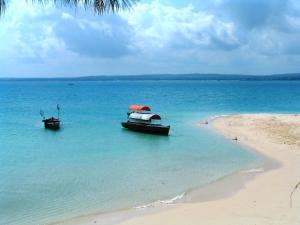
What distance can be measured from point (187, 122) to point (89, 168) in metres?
22.8

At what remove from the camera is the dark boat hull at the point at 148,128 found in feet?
117

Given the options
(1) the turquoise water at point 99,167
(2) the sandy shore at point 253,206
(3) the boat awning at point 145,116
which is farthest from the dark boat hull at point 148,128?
(2) the sandy shore at point 253,206

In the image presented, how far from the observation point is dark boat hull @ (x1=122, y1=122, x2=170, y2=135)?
117 feet

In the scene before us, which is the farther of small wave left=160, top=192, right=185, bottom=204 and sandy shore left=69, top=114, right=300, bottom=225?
small wave left=160, top=192, right=185, bottom=204

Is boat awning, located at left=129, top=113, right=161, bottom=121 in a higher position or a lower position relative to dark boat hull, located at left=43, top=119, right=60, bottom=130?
higher

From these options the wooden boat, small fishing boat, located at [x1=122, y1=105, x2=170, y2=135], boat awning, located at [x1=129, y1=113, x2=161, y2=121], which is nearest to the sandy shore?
small fishing boat, located at [x1=122, y1=105, x2=170, y2=135]

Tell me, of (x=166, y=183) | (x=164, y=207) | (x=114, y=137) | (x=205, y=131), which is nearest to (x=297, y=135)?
(x=205, y=131)

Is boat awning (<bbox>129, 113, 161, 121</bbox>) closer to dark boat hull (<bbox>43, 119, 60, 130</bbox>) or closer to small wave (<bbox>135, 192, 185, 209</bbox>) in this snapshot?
dark boat hull (<bbox>43, 119, 60, 130</bbox>)

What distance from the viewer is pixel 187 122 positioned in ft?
147

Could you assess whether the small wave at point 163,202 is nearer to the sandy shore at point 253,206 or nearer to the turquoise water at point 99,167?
→ the turquoise water at point 99,167

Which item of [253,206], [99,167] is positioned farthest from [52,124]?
[253,206]

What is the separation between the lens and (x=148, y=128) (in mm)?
36875

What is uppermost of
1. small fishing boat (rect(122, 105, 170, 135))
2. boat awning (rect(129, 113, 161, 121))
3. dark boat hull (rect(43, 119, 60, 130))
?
boat awning (rect(129, 113, 161, 121))

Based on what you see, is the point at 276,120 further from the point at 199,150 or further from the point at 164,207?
the point at 164,207
